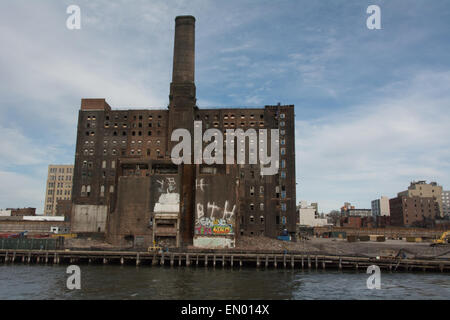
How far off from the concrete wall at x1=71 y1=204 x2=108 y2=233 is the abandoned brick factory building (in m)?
0.27

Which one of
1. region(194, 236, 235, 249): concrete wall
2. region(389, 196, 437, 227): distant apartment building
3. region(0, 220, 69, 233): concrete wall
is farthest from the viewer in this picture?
region(389, 196, 437, 227): distant apartment building

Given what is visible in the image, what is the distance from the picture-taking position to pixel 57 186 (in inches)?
7205

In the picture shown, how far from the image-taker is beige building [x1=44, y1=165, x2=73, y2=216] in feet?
595

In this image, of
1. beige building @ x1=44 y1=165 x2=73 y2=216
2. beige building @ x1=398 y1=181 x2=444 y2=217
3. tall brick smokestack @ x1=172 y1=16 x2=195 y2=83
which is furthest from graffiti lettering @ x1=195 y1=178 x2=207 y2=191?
beige building @ x1=398 y1=181 x2=444 y2=217

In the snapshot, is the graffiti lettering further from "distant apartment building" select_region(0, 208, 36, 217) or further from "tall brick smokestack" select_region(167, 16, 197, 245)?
"distant apartment building" select_region(0, 208, 36, 217)

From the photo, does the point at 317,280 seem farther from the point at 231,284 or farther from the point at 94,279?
the point at 94,279

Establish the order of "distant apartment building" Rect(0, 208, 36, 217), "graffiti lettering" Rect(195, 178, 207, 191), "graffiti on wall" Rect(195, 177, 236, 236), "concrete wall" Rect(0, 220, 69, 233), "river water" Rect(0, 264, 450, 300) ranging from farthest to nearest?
"distant apartment building" Rect(0, 208, 36, 217)
"concrete wall" Rect(0, 220, 69, 233)
"graffiti lettering" Rect(195, 178, 207, 191)
"graffiti on wall" Rect(195, 177, 236, 236)
"river water" Rect(0, 264, 450, 300)

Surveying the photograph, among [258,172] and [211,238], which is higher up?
[258,172]

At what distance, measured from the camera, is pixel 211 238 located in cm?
7494

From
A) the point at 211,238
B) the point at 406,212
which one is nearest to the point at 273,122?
the point at 211,238


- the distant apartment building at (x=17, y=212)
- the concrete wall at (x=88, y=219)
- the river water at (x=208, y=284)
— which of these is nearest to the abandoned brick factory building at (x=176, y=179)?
the concrete wall at (x=88, y=219)

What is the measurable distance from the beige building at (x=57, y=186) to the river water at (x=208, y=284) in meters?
128

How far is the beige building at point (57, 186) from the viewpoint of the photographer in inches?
7136

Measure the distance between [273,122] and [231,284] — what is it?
2629 inches
